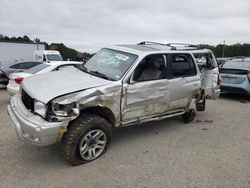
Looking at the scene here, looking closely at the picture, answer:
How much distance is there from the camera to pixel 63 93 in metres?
3.40

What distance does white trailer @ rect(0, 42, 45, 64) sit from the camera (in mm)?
21625

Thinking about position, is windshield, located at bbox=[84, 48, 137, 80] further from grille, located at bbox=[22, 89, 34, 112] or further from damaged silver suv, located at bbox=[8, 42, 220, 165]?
grille, located at bbox=[22, 89, 34, 112]

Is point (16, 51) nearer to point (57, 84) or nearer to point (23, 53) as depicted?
point (23, 53)

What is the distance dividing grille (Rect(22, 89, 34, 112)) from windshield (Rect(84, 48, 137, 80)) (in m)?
1.23

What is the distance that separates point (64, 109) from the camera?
3389 millimetres

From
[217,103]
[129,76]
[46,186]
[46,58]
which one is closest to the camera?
[46,186]

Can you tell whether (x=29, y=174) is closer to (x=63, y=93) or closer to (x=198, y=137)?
(x=63, y=93)

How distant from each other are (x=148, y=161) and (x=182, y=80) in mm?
2034

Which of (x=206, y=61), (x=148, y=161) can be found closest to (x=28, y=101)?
(x=148, y=161)

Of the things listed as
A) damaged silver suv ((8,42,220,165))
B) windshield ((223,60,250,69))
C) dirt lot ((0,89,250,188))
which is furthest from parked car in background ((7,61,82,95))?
windshield ((223,60,250,69))

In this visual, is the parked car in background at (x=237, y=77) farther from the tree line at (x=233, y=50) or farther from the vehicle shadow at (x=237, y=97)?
the tree line at (x=233, y=50)

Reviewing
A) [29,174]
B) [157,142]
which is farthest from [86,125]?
[157,142]

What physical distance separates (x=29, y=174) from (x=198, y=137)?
3293 mm

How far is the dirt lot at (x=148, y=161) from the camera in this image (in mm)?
3275
